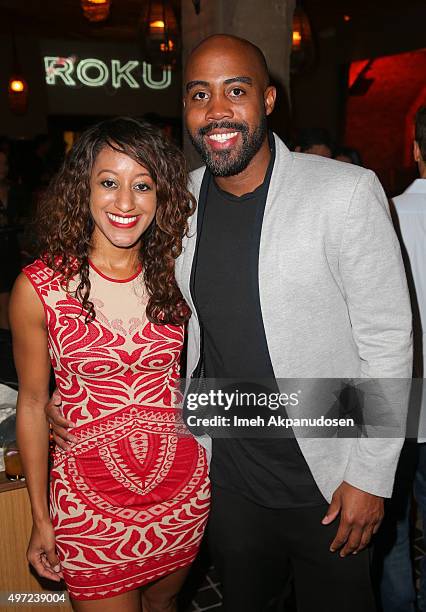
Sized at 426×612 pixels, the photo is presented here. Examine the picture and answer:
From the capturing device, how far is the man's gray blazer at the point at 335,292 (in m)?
1.41

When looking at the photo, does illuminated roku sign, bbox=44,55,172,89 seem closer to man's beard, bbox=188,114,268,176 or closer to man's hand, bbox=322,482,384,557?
man's beard, bbox=188,114,268,176

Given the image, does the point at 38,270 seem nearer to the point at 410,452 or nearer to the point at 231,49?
the point at 231,49

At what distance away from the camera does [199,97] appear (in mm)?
1630

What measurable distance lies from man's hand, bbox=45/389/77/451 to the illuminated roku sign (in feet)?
32.2

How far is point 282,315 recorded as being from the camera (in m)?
1.49

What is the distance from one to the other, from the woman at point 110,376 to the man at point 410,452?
76 cm

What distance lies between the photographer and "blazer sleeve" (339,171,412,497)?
140cm

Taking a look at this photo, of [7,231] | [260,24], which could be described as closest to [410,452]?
[260,24]

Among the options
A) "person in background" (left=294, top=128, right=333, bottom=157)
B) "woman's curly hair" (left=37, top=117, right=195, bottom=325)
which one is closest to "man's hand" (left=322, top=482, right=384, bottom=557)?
"woman's curly hair" (left=37, top=117, right=195, bottom=325)

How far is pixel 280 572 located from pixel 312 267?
2.85 feet

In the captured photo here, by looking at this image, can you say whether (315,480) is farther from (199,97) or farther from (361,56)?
(361,56)

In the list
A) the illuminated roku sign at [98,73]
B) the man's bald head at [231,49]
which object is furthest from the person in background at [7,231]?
the illuminated roku sign at [98,73]

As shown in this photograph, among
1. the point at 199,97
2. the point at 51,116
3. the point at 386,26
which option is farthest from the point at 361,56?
the point at 199,97

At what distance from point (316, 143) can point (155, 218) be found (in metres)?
2.16
